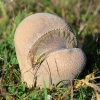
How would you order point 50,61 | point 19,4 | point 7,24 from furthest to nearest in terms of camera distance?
1. point 19,4
2. point 7,24
3. point 50,61

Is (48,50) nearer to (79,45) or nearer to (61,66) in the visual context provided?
(61,66)

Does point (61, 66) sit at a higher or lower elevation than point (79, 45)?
lower

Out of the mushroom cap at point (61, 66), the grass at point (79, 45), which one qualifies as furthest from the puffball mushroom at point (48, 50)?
the grass at point (79, 45)

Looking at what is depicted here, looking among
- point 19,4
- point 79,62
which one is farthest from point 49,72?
point 19,4

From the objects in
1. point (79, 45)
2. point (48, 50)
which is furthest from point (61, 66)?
point (79, 45)

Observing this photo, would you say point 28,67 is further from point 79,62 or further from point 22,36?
point 79,62

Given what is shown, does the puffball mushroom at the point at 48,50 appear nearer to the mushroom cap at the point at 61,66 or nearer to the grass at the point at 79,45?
the mushroom cap at the point at 61,66

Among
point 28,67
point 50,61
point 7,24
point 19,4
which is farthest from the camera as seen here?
point 19,4
